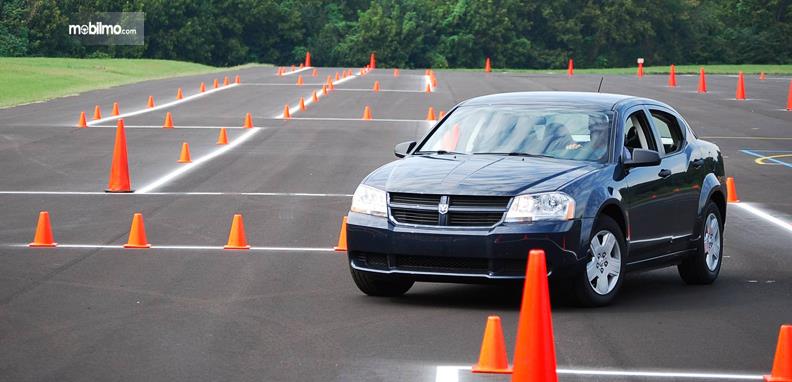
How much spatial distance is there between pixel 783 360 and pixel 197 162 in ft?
57.4

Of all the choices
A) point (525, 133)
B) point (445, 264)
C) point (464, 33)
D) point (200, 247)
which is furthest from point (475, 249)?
point (464, 33)

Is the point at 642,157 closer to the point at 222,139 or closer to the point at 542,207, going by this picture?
the point at 542,207

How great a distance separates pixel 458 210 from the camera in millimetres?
10516

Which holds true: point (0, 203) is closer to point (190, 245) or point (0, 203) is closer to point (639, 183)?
point (190, 245)

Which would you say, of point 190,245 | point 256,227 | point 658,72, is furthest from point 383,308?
point 658,72

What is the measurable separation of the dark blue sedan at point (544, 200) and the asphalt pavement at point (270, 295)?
0.33 metres

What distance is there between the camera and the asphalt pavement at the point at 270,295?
28.8ft

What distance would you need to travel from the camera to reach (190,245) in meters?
14.5

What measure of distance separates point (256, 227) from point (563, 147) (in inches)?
212

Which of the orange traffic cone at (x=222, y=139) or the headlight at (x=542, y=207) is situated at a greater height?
the headlight at (x=542, y=207)

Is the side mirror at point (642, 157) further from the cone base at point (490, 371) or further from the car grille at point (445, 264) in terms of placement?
the cone base at point (490, 371)

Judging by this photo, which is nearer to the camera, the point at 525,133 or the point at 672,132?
the point at 525,133

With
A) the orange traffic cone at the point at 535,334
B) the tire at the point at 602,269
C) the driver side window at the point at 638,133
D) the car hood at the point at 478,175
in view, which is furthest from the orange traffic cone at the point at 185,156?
the orange traffic cone at the point at 535,334

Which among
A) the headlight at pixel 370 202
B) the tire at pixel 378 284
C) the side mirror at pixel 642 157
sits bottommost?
the tire at pixel 378 284
